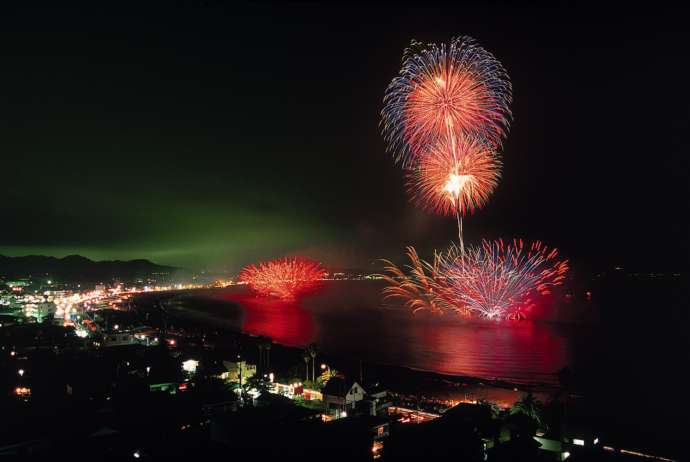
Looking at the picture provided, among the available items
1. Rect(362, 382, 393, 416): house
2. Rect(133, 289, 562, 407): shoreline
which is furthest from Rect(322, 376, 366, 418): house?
Rect(133, 289, 562, 407): shoreline

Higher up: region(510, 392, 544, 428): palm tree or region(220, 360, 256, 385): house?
region(510, 392, 544, 428): palm tree

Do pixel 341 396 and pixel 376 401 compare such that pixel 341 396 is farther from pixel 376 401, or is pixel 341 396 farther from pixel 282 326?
pixel 282 326

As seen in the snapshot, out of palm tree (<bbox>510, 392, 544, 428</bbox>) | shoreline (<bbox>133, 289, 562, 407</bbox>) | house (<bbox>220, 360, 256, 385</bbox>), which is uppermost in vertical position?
palm tree (<bbox>510, 392, 544, 428</bbox>)

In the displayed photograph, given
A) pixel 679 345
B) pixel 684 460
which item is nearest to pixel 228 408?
pixel 684 460

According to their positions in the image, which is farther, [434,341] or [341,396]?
[434,341]

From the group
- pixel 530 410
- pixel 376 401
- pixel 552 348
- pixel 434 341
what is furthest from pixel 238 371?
pixel 552 348

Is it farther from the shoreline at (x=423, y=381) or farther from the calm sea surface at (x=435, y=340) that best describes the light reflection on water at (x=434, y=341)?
the shoreline at (x=423, y=381)

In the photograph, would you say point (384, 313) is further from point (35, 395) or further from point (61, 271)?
point (61, 271)

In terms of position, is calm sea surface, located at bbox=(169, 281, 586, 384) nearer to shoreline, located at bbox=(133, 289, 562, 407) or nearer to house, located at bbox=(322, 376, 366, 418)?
shoreline, located at bbox=(133, 289, 562, 407)

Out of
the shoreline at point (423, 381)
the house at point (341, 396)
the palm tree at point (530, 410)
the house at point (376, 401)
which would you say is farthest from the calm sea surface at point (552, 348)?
the house at point (341, 396)
